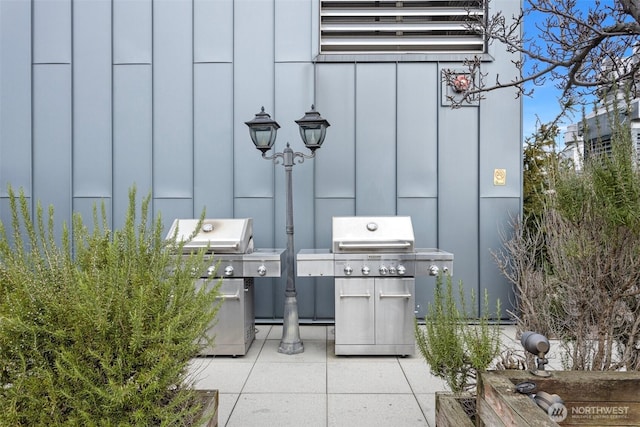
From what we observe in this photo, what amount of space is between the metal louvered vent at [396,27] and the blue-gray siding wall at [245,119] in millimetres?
292

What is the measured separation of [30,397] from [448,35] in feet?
21.3

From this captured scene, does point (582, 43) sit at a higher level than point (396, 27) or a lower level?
lower

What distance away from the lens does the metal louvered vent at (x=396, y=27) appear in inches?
257

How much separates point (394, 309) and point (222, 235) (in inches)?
82.7

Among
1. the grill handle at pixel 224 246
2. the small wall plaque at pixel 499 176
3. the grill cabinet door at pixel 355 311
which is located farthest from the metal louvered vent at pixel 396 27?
the grill cabinet door at pixel 355 311

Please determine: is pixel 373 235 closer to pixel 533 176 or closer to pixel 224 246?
pixel 224 246

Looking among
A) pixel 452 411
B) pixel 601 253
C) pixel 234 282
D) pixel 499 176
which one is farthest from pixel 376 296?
pixel 499 176

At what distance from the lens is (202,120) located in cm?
644

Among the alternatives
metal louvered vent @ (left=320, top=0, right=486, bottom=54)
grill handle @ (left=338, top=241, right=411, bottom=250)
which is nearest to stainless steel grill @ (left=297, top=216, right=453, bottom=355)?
grill handle @ (left=338, top=241, right=411, bottom=250)

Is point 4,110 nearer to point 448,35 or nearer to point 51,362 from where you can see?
point 51,362

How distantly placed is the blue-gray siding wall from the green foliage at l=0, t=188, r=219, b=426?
4239mm

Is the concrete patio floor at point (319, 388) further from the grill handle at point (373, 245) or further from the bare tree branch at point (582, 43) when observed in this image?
the bare tree branch at point (582, 43)

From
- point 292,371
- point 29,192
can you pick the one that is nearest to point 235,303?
point 292,371

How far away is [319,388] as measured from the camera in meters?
4.12
